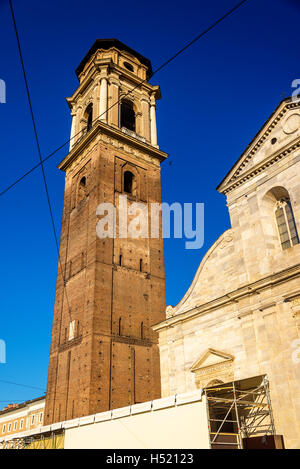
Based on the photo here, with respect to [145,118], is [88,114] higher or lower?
higher

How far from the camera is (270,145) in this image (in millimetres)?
18594

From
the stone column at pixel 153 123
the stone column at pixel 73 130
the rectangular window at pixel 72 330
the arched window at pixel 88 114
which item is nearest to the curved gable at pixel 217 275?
the rectangular window at pixel 72 330

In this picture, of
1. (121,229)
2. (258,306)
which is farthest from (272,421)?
(121,229)

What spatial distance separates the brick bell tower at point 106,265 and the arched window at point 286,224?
459 inches

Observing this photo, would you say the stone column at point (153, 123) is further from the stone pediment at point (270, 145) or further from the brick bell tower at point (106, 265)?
the stone pediment at point (270, 145)

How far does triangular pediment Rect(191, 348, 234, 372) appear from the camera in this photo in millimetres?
16844

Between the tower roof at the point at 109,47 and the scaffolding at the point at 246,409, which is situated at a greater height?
the tower roof at the point at 109,47

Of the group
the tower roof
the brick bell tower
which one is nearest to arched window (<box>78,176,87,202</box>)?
the brick bell tower

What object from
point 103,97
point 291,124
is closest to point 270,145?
point 291,124

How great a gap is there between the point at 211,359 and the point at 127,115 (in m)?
23.9

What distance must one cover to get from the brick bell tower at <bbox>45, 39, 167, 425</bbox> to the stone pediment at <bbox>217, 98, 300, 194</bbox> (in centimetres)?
987

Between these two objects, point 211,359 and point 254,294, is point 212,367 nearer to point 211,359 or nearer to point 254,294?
point 211,359

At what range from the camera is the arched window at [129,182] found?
3152 centimetres

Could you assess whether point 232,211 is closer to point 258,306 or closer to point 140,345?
point 258,306
